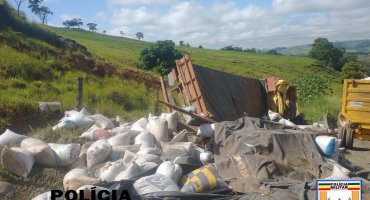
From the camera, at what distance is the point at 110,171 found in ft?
13.7

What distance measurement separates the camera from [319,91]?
47.2 ft

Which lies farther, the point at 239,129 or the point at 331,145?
the point at 239,129

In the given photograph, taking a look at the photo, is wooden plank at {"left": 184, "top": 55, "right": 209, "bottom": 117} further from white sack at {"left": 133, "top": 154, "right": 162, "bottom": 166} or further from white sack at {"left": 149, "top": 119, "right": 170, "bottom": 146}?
white sack at {"left": 133, "top": 154, "right": 162, "bottom": 166}

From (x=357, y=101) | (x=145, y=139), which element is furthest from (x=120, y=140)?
(x=357, y=101)

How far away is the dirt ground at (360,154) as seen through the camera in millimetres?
7187

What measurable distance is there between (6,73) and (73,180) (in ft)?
24.3

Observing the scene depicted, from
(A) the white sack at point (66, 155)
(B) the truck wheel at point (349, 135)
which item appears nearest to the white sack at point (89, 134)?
(A) the white sack at point (66, 155)

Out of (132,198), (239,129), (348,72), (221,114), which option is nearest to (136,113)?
(221,114)

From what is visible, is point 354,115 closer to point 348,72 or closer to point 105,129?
point 105,129

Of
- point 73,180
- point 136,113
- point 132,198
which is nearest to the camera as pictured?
point 132,198

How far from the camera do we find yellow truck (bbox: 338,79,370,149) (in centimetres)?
832

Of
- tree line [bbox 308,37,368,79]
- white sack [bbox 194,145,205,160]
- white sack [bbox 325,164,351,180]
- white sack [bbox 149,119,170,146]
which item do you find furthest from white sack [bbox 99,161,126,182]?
tree line [bbox 308,37,368,79]

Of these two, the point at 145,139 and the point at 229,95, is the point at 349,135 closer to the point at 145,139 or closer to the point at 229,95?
the point at 229,95

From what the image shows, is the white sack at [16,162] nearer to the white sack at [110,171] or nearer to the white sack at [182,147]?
the white sack at [110,171]
